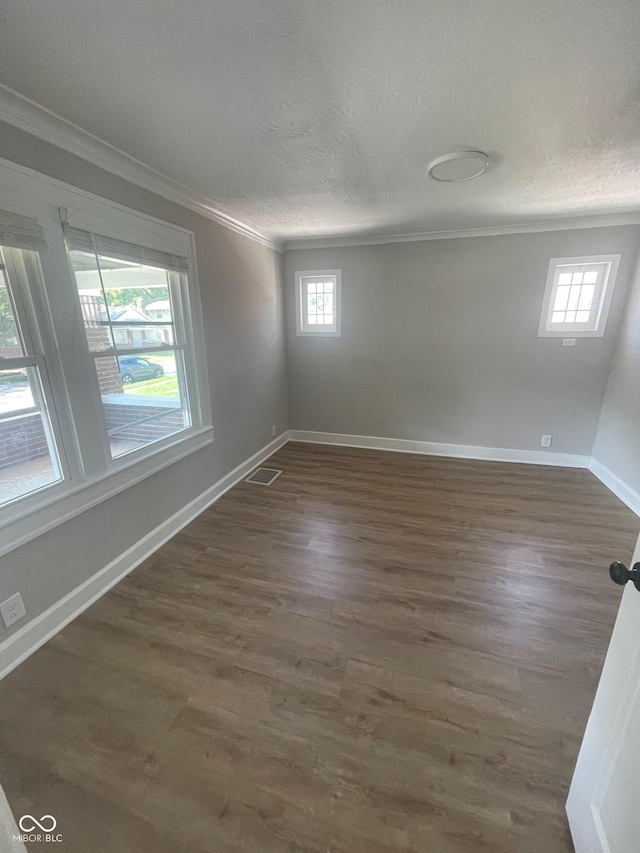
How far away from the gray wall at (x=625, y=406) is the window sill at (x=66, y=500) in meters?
3.92

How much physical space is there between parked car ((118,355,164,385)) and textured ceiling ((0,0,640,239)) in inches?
45.5

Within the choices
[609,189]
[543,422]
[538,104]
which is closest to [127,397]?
[538,104]

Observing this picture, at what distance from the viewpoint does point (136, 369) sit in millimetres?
2223

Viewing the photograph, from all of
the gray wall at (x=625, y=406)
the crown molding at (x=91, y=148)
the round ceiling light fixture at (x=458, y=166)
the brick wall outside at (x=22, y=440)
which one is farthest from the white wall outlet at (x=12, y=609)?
the gray wall at (x=625, y=406)

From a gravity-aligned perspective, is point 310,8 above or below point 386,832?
above

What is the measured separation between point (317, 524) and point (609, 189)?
10.8ft

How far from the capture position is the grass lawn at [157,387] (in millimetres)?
2213

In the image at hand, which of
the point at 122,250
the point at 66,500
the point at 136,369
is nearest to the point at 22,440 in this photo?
the point at 66,500

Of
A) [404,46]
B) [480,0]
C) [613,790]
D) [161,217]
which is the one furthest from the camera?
[161,217]

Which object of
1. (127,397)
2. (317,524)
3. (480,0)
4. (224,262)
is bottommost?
(317,524)

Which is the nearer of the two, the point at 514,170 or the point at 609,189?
the point at 514,170

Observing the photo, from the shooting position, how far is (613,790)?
82cm

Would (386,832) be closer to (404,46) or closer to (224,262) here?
(404,46)

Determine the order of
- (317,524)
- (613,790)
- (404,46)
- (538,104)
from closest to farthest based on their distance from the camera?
1. (613,790)
2. (404,46)
3. (538,104)
4. (317,524)
